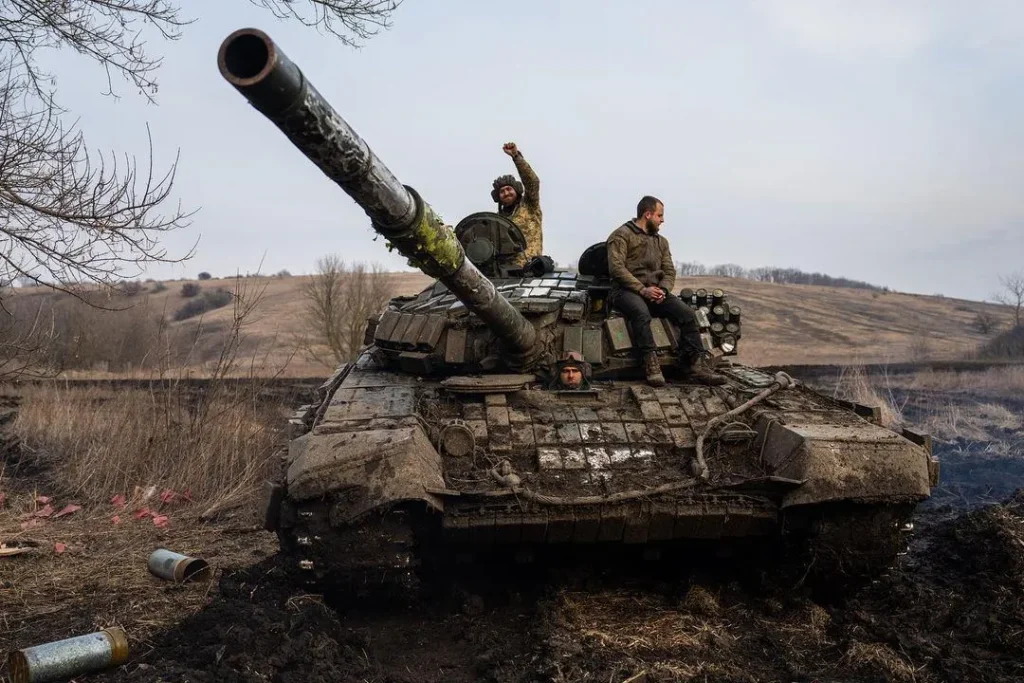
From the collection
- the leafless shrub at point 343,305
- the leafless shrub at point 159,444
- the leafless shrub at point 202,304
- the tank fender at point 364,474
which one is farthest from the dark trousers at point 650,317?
the leafless shrub at point 202,304

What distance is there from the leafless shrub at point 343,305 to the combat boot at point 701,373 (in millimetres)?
16730

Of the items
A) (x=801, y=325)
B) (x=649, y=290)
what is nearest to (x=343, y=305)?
(x=649, y=290)

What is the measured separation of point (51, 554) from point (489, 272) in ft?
15.1

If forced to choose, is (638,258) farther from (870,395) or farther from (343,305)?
(343,305)

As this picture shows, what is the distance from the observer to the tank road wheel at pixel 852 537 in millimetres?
6207

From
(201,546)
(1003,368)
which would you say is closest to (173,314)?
(1003,368)

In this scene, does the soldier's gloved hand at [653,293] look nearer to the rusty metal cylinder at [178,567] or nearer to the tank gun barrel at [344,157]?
the tank gun barrel at [344,157]

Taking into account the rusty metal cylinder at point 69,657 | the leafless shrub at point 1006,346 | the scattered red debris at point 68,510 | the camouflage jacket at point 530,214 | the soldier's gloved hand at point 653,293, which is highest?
the camouflage jacket at point 530,214

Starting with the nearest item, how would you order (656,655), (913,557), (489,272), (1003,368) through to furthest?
(656,655) < (913,557) < (489,272) < (1003,368)

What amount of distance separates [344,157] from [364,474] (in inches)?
87.3

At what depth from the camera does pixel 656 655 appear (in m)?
5.83

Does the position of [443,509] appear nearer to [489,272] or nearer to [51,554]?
[489,272]

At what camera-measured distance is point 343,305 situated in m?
25.1

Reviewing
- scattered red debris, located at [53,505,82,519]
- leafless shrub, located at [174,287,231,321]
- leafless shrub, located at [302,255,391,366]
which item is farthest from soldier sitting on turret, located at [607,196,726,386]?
leafless shrub, located at [174,287,231,321]
